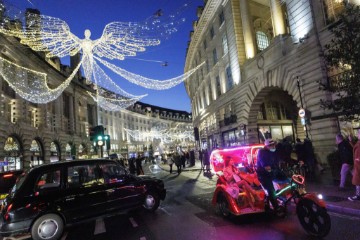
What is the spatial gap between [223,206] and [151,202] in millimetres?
2645

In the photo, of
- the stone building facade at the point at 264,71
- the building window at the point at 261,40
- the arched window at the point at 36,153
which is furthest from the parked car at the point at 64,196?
the arched window at the point at 36,153

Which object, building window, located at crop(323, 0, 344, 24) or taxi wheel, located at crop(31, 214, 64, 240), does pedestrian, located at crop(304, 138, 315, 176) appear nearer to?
building window, located at crop(323, 0, 344, 24)

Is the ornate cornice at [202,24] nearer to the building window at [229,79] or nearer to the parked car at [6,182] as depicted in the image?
the building window at [229,79]

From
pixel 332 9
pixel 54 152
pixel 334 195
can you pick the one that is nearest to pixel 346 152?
pixel 334 195

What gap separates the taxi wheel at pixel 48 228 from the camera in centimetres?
657

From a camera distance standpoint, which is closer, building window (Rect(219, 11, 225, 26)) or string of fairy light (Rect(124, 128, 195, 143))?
building window (Rect(219, 11, 225, 26))

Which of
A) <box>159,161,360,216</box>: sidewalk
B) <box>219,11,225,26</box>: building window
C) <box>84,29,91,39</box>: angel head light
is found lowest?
<box>159,161,360,216</box>: sidewalk

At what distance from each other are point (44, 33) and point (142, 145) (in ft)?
274

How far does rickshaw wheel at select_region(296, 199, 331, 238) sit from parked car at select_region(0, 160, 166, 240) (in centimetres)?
470

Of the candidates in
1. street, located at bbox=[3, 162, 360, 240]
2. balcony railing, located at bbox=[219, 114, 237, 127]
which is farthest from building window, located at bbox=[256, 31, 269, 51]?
street, located at bbox=[3, 162, 360, 240]

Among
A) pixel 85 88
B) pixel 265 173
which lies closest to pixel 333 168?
pixel 265 173

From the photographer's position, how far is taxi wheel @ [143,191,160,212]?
911cm

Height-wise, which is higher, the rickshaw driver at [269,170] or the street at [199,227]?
the rickshaw driver at [269,170]

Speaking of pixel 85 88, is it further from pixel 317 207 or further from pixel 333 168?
pixel 317 207
